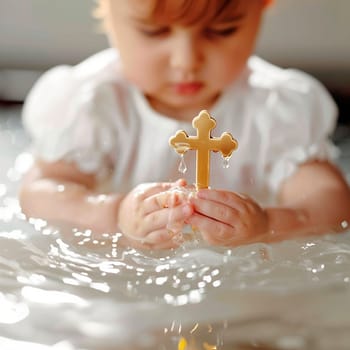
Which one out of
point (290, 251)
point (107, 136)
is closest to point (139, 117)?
point (107, 136)

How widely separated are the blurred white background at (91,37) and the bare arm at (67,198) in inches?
17.7

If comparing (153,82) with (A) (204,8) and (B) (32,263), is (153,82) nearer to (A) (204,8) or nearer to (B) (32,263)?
(A) (204,8)

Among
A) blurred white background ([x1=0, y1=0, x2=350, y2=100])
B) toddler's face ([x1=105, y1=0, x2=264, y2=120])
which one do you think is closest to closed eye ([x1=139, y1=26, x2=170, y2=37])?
toddler's face ([x1=105, y1=0, x2=264, y2=120])

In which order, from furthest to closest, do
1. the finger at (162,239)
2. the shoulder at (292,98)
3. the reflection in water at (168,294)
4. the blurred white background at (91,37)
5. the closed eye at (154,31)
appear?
the blurred white background at (91,37)
the shoulder at (292,98)
the closed eye at (154,31)
the finger at (162,239)
the reflection in water at (168,294)

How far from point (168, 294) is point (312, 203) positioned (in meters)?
0.20

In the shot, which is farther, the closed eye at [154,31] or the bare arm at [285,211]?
the closed eye at [154,31]

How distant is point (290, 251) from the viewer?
0.62 metres

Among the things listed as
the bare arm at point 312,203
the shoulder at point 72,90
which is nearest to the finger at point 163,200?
the bare arm at point 312,203

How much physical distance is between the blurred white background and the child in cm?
32

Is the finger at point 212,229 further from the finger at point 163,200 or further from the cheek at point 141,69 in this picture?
the cheek at point 141,69

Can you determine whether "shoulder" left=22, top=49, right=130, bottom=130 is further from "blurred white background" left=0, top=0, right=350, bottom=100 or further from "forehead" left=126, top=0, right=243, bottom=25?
"blurred white background" left=0, top=0, right=350, bottom=100

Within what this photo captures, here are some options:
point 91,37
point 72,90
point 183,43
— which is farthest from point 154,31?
point 91,37

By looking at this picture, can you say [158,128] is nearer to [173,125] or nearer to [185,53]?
[173,125]

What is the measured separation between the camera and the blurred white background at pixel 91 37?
117 centimetres
